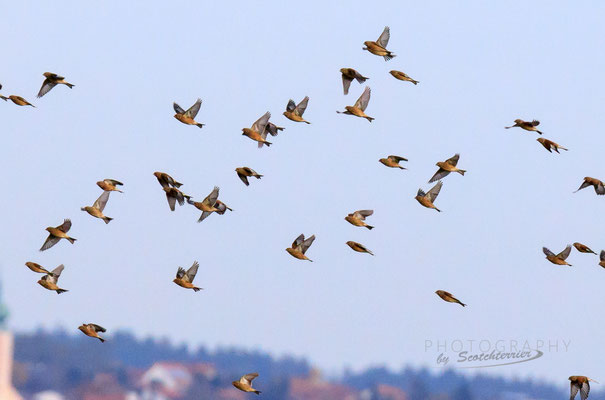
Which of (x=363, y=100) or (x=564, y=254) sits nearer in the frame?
(x=363, y=100)

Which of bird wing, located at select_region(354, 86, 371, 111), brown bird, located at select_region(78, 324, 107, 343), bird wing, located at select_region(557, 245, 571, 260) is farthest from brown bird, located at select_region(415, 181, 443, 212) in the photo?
brown bird, located at select_region(78, 324, 107, 343)

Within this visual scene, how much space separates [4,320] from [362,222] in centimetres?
2638

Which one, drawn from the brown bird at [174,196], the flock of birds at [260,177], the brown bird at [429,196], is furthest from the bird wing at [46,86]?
the brown bird at [429,196]

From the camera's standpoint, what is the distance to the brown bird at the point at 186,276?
76.5 ft

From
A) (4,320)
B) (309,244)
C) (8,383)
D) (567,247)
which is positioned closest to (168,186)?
(309,244)

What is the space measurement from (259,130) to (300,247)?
6.49ft

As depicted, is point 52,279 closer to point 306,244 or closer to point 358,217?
point 306,244

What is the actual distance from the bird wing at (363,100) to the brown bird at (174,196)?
2971 mm

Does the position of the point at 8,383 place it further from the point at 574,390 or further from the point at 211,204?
the point at 574,390

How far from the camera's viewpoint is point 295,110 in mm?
22891

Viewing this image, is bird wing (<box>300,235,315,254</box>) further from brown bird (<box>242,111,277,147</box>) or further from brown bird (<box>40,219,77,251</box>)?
brown bird (<box>40,219,77,251</box>)

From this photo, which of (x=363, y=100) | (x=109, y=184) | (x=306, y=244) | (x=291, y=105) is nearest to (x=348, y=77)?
(x=363, y=100)

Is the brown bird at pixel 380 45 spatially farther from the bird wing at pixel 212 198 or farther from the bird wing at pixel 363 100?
the bird wing at pixel 212 198

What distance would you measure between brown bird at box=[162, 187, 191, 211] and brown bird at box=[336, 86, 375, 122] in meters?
2.76
